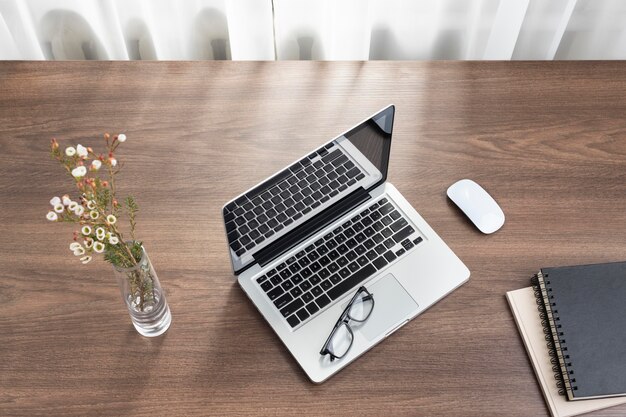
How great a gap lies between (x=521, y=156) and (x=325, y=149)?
0.40 metres

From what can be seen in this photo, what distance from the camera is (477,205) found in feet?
3.64

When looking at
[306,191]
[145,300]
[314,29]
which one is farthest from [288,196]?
[314,29]

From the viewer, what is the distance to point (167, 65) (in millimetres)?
1306

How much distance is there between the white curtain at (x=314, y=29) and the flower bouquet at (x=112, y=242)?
61 cm

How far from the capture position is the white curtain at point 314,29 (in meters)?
1.47

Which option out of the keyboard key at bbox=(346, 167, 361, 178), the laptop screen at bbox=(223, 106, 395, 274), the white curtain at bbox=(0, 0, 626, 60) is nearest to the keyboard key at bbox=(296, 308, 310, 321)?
the laptop screen at bbox=(223, 106, 395, 274)

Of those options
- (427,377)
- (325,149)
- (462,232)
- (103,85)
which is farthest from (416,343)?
(103,85)

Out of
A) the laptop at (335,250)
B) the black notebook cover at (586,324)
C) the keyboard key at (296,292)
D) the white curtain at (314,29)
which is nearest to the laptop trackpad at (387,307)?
the laptop at (335,250)

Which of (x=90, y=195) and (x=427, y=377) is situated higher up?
(x=90, y=195)

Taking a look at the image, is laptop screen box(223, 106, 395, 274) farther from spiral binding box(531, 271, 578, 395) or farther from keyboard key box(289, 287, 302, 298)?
spiral binding box(531, 271, 578, 395)

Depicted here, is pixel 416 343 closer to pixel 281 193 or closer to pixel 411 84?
pixel 281 193

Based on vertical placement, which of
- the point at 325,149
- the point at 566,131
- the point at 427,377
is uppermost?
the point at 325,149

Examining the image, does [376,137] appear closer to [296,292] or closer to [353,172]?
[353,172]

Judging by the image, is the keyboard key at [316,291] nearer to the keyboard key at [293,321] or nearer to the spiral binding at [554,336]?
the keyboard key at [293,321]
